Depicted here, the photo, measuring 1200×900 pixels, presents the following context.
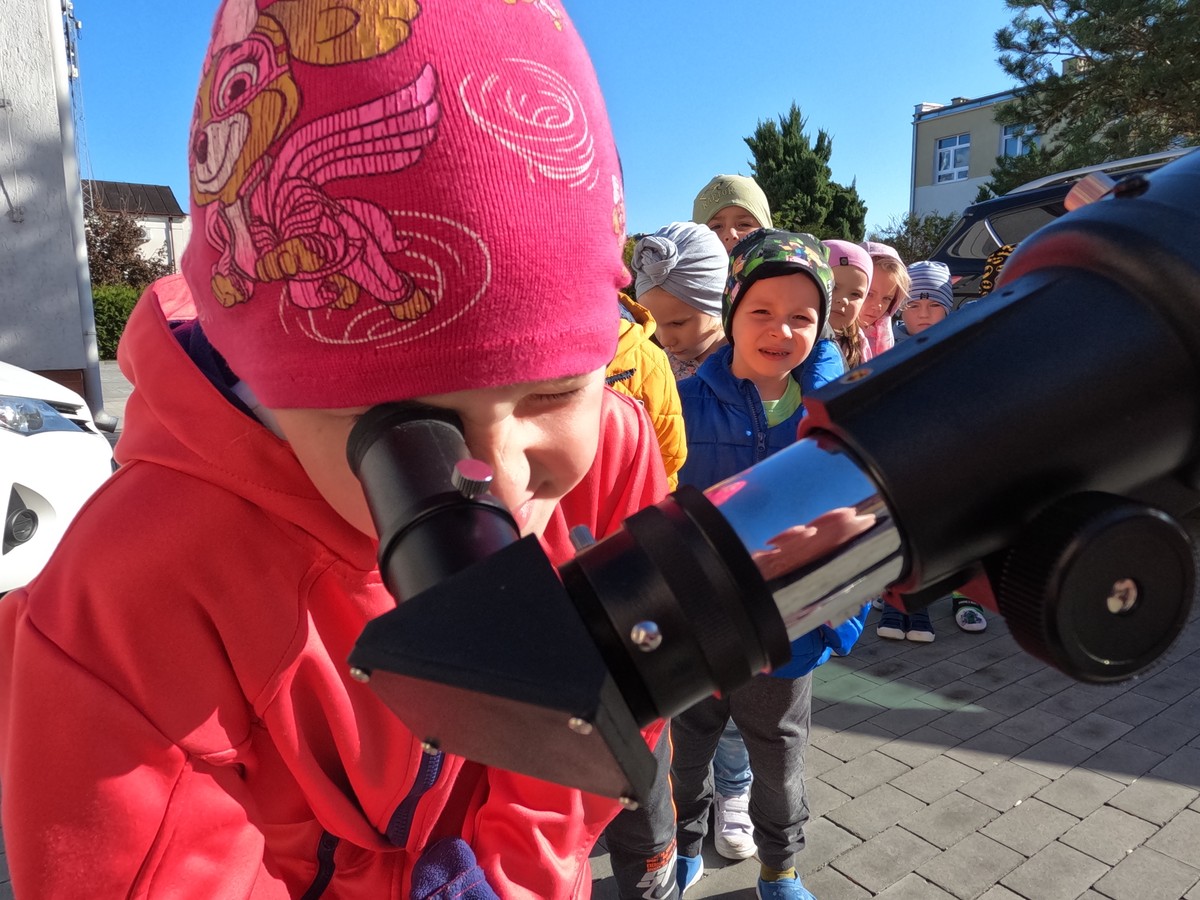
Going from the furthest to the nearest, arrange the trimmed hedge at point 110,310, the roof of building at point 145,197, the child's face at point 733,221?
the roof of building at point 145,197 → the trimmed hedge at point 110,310 → the child's face at point 733,221

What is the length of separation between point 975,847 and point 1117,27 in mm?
17399

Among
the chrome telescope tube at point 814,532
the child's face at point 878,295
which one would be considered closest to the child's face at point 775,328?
the chrome telescope tube at point 814,532

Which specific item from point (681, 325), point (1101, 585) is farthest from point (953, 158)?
point (1101, 585)

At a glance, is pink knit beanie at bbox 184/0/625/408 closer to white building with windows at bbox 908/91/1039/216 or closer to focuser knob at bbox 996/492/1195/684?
focuser knob at bbox 996/492/1195/684

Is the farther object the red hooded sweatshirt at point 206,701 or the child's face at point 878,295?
the child's face at point 878,295

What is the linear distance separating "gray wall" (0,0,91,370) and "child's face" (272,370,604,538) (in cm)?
759

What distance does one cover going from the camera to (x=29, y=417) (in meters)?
4.04

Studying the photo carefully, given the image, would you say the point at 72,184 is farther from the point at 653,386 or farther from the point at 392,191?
the point at 392,191

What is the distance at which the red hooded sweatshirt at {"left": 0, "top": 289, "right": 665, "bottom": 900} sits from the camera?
2.72ft

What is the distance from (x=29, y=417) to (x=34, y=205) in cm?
391

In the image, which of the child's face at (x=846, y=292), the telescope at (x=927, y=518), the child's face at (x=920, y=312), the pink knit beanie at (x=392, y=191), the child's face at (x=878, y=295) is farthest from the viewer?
the child's face at (x=920, y=312)

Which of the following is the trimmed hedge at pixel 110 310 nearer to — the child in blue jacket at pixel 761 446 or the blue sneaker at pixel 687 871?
the child in blue jacket at pixel 761 446

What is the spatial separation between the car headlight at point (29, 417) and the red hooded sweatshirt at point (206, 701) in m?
3.45

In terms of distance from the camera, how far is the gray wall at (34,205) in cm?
673
